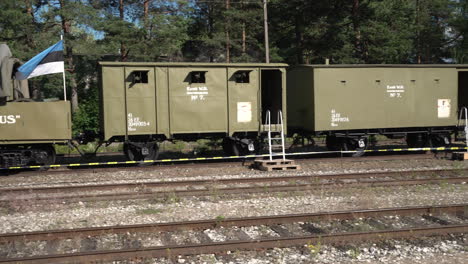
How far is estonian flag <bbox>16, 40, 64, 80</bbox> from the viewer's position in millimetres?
13016

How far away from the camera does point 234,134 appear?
48.9 feet

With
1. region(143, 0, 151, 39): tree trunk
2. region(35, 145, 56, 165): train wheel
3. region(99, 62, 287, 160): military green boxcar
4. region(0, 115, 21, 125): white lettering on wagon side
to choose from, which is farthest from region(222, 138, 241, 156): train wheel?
region(143, 0, 151, 39): tree trunk

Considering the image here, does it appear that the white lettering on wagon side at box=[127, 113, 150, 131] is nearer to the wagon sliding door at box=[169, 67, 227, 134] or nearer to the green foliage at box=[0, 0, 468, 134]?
the wagon sliding door at box=[169, 67, 227, 134]

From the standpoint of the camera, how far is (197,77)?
14.3m

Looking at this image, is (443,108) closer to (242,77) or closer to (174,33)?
(242,77)

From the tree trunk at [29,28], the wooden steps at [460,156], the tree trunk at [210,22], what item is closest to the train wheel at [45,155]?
the tree trunk at [29,28]

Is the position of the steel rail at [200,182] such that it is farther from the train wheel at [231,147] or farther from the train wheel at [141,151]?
the train wheel at [231,147]

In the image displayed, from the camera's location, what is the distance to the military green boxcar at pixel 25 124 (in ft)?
40.9

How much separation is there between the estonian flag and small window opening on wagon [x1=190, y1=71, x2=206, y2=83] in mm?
4143

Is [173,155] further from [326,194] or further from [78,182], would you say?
[326,194]

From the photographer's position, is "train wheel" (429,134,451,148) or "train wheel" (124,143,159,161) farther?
"train wheel" (429,134,451,148)

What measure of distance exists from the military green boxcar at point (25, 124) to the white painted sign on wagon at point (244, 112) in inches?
215

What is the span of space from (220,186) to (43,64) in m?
7.12

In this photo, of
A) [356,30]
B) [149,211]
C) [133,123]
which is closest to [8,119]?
[133,123]
